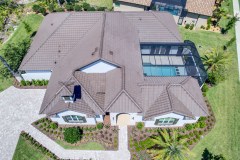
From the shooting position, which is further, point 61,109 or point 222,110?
point 222,110

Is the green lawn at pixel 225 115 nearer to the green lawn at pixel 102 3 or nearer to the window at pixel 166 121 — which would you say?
the window at pixel 166 121

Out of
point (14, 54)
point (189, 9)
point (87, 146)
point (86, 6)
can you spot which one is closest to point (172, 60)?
point (189, 9)

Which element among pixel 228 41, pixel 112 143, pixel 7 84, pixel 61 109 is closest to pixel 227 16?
pixel 228 41

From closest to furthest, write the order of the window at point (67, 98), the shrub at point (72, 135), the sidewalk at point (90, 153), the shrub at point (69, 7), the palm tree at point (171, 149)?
the palm tree at point (171, 149), the window at point (67, 98), the sidewalk at point (90, 153), the shrub at point (72, 135), the shrub at point (69, 7)

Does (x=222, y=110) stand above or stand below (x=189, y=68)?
below

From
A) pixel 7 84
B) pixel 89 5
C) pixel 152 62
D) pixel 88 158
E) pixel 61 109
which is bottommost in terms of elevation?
pixel 88 158

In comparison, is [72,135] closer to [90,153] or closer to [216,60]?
[90,153]

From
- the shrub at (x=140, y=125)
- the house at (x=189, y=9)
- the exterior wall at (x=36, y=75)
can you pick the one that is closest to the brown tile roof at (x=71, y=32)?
the exterior wall at (x=36, y=75)

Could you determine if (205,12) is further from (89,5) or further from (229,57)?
(89,5)
